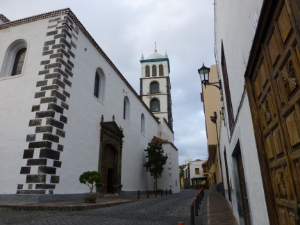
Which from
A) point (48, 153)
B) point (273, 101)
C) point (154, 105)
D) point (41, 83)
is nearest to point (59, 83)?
point (41, 83)

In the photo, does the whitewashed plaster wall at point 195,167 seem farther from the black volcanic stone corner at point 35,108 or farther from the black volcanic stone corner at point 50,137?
the black volcanic stone corner at point 35,108

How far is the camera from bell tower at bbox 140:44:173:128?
2905 centimetres

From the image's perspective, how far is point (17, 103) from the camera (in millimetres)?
8703

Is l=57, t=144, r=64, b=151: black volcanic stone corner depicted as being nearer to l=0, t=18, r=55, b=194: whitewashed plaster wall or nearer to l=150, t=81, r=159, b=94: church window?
l=0, t=18, r=55, b=194: whitewashed plaster wall

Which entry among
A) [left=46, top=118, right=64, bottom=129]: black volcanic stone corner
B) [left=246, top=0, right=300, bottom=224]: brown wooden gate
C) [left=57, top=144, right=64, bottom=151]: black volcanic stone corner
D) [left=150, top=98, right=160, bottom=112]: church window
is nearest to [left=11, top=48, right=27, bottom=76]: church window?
[left=46, top=118, right=64, bottom=129]: black volcanic stone corner

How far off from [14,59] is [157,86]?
21.9 m

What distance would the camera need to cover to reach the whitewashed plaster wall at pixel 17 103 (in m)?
7.63

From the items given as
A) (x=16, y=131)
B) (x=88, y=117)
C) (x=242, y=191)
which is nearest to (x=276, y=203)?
(x=242, y=191)

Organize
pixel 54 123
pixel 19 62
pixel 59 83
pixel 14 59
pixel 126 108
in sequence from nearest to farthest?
1. pixel 54 123
2. pixel 59 83
3. pixel 19 62
4. pixel 14 59
5. pixel 126 108

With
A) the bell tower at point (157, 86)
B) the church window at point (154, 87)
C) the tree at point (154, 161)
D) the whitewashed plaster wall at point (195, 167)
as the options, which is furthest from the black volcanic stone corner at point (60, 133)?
the whitewashed plaster wall at point (195, 167)

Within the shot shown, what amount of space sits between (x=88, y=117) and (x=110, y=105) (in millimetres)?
2864

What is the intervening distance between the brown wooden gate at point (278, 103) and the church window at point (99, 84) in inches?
427

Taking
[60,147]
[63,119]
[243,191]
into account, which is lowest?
[243,191]

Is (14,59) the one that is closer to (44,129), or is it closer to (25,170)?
(44,129)
